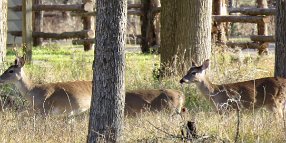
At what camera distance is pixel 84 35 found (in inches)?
840

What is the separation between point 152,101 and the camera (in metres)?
10.6

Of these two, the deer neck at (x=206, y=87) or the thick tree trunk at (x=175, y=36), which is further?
the thick tree trunk at (x=175, y=36)

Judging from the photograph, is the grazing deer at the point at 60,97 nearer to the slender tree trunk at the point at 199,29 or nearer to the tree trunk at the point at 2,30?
the tree trunk at the point at 2,30

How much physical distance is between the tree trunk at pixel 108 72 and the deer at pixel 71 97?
2480mm

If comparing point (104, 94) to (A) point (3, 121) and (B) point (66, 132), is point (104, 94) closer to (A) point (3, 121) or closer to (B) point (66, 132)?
(B) point (66, 132)

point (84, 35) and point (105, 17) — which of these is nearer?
point (105, 17)

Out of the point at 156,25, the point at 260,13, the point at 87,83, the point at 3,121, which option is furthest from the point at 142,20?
the point at 3,121

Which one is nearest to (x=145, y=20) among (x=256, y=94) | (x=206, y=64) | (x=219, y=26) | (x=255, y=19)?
(x=219, y=26)

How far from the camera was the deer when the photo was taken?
34.7ft

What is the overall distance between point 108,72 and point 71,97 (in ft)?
11.7

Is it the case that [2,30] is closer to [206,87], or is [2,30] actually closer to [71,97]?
[71,97]

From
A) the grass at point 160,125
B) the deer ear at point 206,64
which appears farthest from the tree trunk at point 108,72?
the deer ear at point 206,64

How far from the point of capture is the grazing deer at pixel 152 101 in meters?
10.5

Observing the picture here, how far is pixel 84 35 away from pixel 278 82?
11.0 meters
